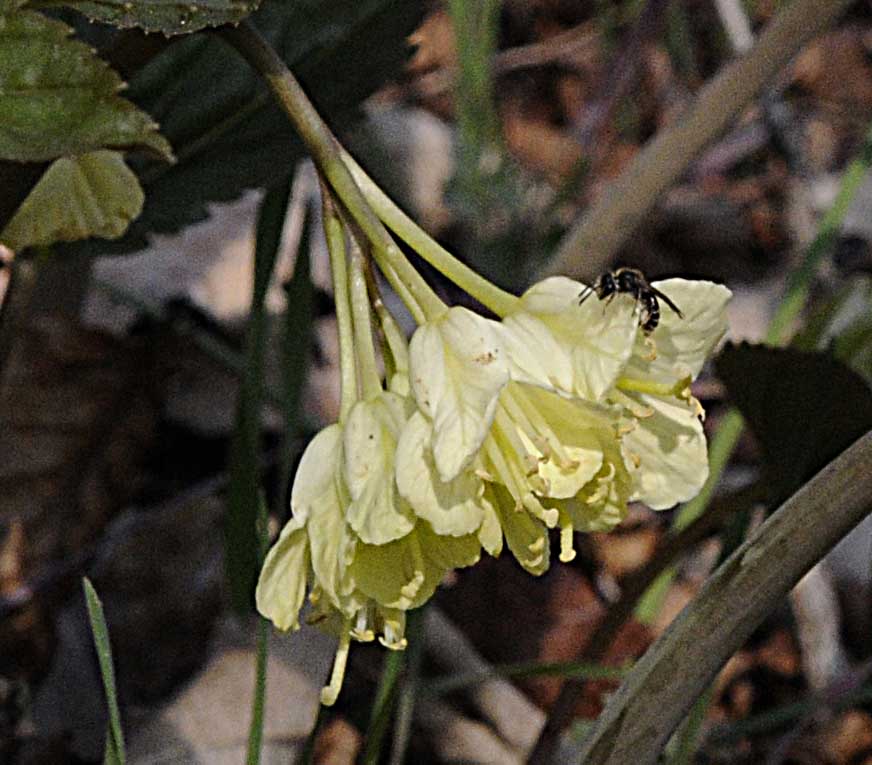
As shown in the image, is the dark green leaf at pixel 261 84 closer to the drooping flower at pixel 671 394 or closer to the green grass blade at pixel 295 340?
the green grass blade at pixel 295 340

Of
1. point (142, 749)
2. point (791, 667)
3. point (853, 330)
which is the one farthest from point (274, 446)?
point (853, 330)

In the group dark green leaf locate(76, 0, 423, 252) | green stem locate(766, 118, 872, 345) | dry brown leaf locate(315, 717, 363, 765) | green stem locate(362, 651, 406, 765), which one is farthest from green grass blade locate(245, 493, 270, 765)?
green stem locate(766, 118, 872, 345)

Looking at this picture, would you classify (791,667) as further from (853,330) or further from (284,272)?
(284,272)

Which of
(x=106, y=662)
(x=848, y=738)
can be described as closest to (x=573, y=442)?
(x=106, y=662)

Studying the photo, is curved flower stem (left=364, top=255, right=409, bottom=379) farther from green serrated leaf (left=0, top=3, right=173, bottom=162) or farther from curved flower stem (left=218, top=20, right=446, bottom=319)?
green serrated leaf (left=0, top=3, right=173, bottom=162)

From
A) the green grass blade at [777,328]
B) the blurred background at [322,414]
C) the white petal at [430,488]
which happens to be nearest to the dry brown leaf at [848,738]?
the blurred background at [322,414]
